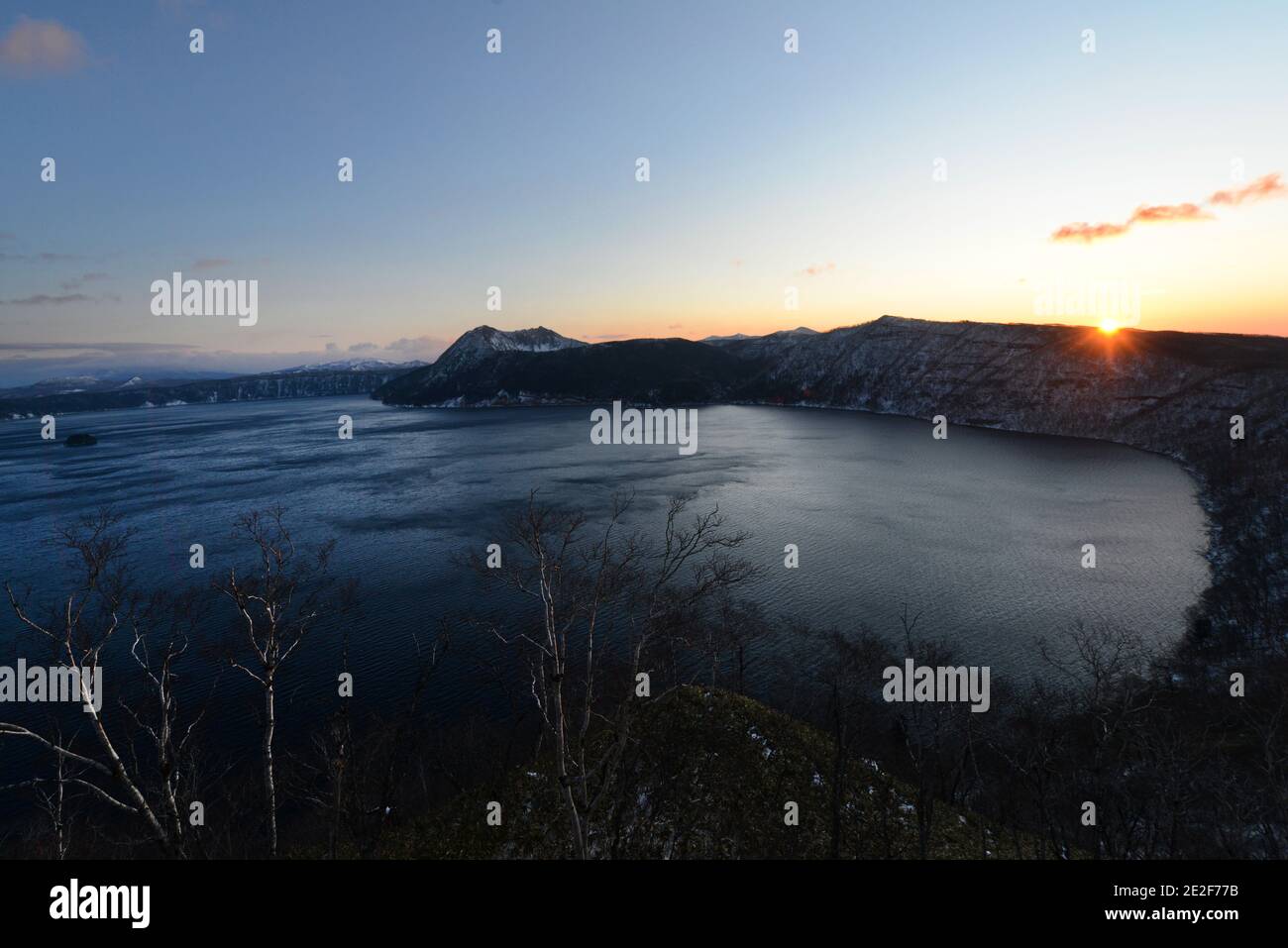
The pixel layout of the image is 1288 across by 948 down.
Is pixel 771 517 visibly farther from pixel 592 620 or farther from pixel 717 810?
pixel 592 620

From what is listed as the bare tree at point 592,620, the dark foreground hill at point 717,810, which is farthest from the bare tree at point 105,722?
the dark foreground hill at point 717,810

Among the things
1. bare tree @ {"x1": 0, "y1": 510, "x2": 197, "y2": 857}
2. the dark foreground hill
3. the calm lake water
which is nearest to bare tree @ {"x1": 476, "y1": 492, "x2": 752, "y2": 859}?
the dark foreground hill

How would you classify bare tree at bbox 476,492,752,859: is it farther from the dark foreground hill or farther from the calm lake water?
the calm lake water

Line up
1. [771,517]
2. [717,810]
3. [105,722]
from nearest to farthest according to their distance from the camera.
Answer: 1. [717,810]
2. [105,722]
3. [771,517]

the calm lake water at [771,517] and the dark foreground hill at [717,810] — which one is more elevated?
the calm lake water at [771,517]

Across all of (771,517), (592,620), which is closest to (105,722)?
(592,620)

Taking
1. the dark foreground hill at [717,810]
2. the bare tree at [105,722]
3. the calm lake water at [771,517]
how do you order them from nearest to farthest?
the bare tree at [105,722], the dark foreground hill at [717,810], the calm lake water at [771,517]

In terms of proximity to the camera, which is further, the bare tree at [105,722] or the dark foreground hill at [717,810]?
the dark foreground hill at [717,810]

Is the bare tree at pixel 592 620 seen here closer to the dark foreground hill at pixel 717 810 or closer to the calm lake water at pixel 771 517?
the dark foreground hill at pixel 717 810
